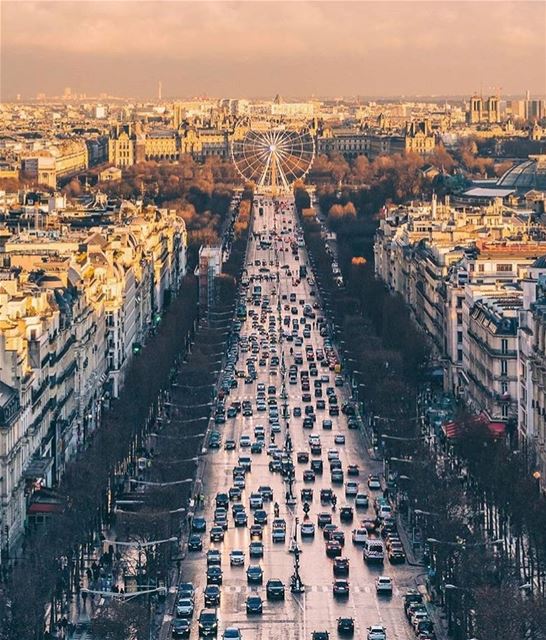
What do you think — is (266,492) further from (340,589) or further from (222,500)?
(340,589)

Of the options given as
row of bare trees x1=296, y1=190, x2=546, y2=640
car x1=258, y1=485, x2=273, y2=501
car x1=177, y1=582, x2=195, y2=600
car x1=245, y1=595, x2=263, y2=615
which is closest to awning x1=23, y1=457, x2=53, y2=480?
car x1=258, y1=485, x2=273, y2=501

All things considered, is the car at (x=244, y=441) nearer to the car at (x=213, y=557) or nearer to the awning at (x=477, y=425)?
the awning at (x=477, y=425)

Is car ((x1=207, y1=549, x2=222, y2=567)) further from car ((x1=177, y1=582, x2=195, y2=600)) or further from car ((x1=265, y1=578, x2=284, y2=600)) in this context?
car ((x1=265, y1=578, x2=284, y2=600))

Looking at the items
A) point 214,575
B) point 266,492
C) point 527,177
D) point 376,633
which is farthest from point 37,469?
point 527,177

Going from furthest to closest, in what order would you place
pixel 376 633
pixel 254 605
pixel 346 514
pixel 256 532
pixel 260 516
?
1. pixel 346 514
2. pixel 260 516
3. pixel 256 532
4. pixel 254 605
5. pixel 376 633

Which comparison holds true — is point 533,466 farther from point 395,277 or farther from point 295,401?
point 395,277

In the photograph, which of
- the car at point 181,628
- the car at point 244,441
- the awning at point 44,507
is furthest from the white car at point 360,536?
the car at point 244,441
